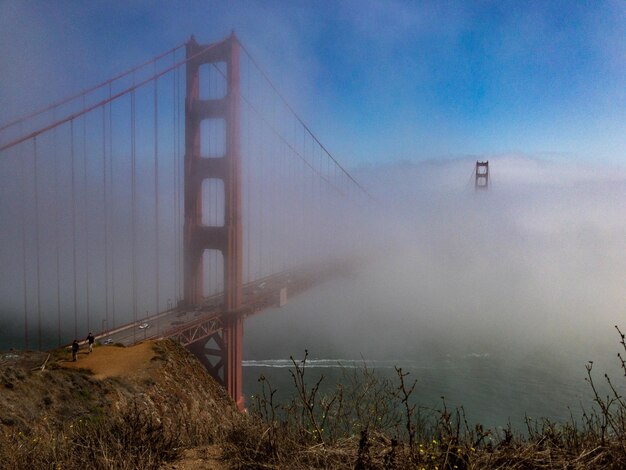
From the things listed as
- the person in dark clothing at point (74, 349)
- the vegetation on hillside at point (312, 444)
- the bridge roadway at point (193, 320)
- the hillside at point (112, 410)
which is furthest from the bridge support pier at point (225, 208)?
the vegetation on hillside at point (312, 444)

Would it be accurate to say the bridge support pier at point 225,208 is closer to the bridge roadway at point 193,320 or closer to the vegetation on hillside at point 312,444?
the bridge roadway at point 193,320

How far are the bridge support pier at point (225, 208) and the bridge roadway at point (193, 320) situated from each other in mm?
998

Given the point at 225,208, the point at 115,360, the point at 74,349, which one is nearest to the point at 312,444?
the point at 115,360

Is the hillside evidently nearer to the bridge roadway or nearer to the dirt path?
the dirt path

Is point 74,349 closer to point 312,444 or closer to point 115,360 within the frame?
point 115,360

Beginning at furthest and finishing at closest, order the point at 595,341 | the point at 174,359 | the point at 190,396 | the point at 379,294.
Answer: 1. the point at 379,294
2. the point at 595,341
3. the point at 174,359
4. the point at 190,396

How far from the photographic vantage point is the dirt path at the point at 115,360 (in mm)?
10664

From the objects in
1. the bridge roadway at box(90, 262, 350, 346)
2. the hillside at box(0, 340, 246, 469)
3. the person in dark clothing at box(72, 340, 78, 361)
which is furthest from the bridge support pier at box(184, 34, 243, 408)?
the person in dark clothing at box(72, 340, 78, 361)

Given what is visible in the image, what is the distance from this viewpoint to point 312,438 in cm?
362

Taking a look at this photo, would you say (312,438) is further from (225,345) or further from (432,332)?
(432,332)

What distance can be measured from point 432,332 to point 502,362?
10.7 m

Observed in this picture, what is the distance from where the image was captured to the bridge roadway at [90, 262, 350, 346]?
17.3 m

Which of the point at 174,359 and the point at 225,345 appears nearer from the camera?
the point at 174,359

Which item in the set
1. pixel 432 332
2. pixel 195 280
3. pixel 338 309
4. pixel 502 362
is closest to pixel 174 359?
pixel 195 280
